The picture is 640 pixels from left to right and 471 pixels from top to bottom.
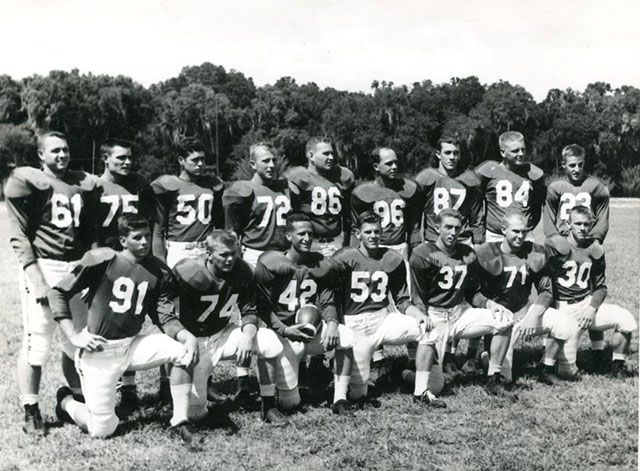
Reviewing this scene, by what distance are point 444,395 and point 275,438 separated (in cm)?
167

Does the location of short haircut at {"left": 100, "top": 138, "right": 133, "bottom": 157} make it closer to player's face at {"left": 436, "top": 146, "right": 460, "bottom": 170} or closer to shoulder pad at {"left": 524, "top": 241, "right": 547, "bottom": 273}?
player's face at {"left": 436, "top": 146, "right": 460, "bottom": 170}

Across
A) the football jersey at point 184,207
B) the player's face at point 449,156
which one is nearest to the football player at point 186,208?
the football jersey at point 184,207

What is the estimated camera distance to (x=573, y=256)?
19.6 ft

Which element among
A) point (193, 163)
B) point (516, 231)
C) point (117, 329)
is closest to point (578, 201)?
point (516, 231)

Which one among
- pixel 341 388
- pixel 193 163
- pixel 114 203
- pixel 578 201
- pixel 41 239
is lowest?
pixel 341 388

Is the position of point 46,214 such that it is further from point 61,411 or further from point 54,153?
point 61,411

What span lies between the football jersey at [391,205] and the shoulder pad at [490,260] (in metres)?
0.80

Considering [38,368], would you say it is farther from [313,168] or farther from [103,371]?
[313,168]

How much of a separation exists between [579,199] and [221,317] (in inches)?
151

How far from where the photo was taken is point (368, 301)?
17.6ft

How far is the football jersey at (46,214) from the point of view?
464 cm

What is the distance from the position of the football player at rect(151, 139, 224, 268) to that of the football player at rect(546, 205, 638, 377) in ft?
10.7

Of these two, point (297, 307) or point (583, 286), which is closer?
point (297, 307)

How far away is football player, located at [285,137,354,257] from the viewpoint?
6.04 meters
